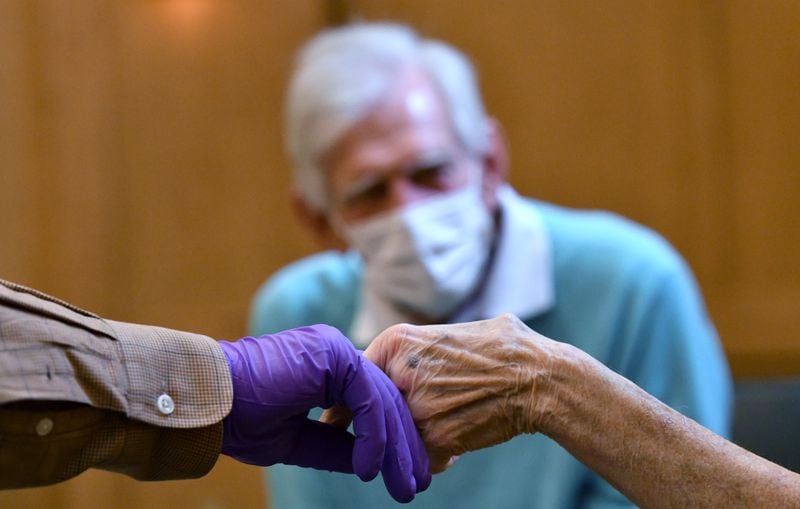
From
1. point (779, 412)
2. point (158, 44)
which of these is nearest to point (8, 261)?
point (158, 44)

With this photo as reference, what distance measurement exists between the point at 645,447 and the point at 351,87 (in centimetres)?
75

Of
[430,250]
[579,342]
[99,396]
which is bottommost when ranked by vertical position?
[579,342]

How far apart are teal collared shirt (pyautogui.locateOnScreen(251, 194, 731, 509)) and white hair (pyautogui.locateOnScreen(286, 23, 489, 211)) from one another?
0.52 feet

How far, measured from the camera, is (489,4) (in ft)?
6.55

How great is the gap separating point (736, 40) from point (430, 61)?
610 millimetres

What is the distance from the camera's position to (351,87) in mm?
1465

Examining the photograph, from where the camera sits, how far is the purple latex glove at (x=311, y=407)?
788 mm

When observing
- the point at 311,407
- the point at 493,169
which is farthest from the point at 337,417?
the point at 493,169

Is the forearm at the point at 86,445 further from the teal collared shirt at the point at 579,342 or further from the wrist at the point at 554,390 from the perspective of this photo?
the teal collared shirt at the point at 579,342

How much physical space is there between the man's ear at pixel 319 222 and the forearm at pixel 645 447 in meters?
0.72

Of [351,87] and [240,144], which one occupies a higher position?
[351,87]

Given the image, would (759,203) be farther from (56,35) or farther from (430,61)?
(56,35)

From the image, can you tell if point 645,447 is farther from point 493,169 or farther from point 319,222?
point 319,222

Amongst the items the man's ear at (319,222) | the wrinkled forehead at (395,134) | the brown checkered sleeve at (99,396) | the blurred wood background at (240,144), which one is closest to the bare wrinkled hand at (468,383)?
the brown checkered sleeve at (99,396)
